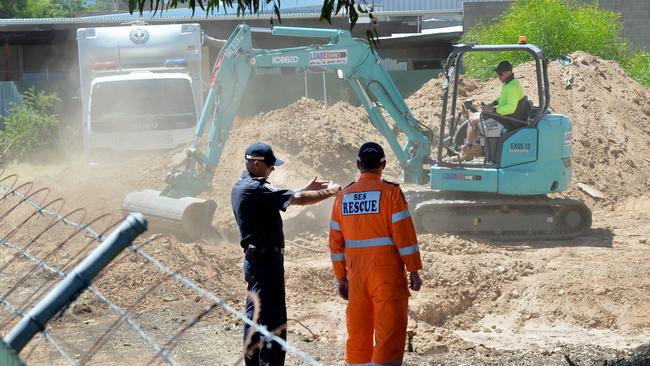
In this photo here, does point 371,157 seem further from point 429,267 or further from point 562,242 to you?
point 562,242

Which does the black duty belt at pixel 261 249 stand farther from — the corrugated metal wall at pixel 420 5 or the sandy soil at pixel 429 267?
the corrugated metal wall at pixel 420 5

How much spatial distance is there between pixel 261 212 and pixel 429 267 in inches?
214

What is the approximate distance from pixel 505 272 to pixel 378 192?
18.3ft

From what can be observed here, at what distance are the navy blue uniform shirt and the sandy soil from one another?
689 millimetres

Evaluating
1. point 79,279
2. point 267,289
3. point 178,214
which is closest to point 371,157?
point 267,289

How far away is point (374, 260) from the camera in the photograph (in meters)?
6.60

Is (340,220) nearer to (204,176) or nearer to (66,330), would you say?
(66,330)

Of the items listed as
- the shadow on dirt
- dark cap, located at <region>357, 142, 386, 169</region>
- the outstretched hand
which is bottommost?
the shadow on dirt

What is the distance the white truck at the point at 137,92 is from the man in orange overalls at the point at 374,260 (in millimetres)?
11112

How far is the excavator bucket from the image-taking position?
42.3 feet

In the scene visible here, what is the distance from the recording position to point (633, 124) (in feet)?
62.9

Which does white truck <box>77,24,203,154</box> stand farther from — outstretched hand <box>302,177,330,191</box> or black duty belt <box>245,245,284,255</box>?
black duty belt <box>245,245,284,255</box>

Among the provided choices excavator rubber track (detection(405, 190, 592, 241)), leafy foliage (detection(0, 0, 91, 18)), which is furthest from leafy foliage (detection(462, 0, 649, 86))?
leafy foliage (detection(0, 0, 91, 18))

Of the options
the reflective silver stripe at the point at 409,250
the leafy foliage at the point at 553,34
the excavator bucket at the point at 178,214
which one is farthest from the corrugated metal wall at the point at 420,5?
the reflective silver stripe at the point at 409,250
